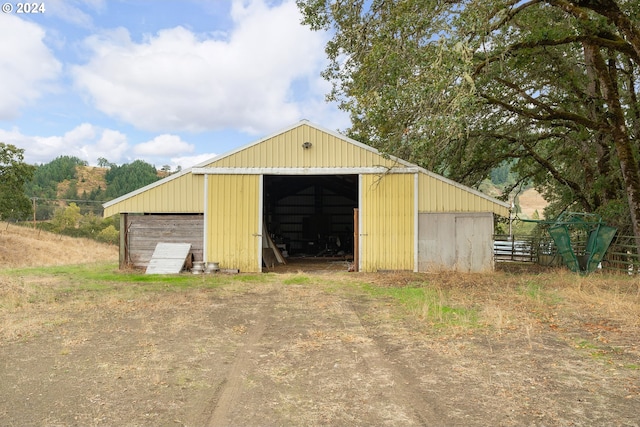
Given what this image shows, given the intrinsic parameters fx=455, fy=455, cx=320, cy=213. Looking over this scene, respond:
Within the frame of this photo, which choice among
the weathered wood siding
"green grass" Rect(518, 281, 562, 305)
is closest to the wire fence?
"green grass" Rect(518, 281, 562, 305)

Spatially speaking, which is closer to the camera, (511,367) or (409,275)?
(511,367)

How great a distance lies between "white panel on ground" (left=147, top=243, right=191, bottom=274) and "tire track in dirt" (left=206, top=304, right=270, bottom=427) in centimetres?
820

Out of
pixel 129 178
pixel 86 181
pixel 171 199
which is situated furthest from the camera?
pixel 86 181

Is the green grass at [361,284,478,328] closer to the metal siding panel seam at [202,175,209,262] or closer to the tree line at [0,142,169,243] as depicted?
the metal siding panel seam at [202,175,209,262]

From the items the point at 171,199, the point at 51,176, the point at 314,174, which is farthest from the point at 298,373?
the point at 51,176

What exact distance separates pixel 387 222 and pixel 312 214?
12.6 m

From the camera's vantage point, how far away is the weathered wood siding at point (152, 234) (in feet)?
51.2

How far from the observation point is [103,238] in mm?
46781

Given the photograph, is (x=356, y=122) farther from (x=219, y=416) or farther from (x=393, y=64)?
(x=219, y=416)

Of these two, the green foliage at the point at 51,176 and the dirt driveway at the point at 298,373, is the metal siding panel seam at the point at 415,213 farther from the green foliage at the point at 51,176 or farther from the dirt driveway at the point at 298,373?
the green foliage at the point at 51,176

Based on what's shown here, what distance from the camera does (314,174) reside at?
15.4m

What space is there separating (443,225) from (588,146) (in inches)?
286

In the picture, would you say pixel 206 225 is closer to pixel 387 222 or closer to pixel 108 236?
pixel 387 222

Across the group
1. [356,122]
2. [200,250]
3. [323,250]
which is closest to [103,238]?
[323,250]
